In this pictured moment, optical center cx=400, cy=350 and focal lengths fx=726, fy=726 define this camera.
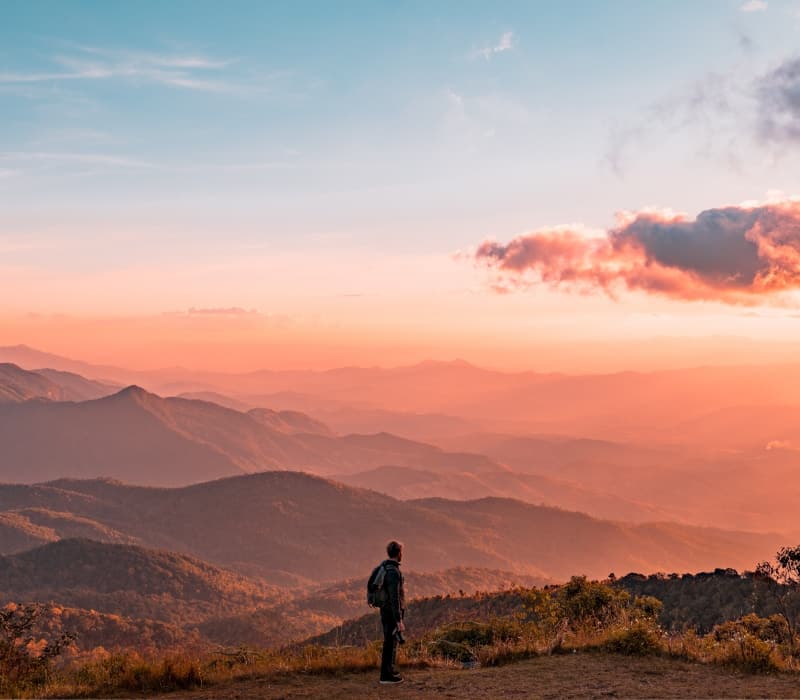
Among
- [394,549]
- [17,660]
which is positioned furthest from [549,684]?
[17,660]

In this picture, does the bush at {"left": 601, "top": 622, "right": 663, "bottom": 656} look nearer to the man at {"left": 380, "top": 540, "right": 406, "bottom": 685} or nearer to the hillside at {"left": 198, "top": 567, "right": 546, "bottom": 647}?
the man at {"left": 380, "top": 540, "right": 406, "bottom": 685}

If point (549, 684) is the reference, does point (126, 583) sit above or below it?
below

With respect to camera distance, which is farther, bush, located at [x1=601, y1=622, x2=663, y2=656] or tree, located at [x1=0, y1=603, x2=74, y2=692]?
bush, located at [x1=601, y1=622, x2=663, y2=656]

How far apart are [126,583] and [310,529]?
8064 centimetres

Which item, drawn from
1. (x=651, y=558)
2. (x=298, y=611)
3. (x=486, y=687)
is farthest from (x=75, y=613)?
(x=651, y=558)

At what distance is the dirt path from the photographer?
11672mm

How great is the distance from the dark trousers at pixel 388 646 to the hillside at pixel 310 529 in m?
131

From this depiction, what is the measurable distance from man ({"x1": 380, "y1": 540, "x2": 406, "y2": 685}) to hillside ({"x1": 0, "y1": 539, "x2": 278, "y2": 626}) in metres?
76.0

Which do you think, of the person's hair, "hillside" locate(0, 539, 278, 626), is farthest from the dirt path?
"hillside" locate(0, 539, 278, 626)

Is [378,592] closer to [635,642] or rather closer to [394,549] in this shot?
[394,549]

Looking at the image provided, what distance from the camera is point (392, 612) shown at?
42.1ft

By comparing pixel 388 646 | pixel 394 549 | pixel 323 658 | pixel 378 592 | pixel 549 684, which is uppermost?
pixel 394 549

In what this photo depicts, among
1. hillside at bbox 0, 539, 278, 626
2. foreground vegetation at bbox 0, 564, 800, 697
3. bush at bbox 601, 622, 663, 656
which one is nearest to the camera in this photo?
foreground vegetation at bbox 0, 564, 800, 697

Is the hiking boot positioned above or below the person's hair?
below
